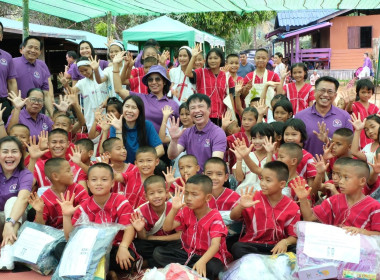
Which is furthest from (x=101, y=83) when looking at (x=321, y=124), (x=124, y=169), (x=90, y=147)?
(x=321, y=124)

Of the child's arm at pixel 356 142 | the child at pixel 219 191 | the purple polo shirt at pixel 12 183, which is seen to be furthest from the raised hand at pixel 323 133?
the purple polo shirt at pixel 12 183

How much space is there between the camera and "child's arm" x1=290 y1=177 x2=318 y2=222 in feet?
12.1

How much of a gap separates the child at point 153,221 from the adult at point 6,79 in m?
2.80

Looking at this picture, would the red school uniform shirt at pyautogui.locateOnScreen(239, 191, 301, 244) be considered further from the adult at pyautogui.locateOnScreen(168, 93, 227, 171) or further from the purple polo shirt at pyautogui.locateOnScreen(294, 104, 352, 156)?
the purple polo shirt at pyautogui.locateOnScreen(294, 104, 352, 156)

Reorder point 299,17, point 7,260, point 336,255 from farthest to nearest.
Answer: point 299,17 < point 7,260 < point 336,255

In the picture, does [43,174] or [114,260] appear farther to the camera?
[43,174]

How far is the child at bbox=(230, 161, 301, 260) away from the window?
2033cm

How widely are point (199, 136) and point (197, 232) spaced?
4.71 feet

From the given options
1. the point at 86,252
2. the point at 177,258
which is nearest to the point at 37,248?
the point at 86,252

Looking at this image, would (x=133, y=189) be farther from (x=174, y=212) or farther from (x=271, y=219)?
(x=271, y=219)

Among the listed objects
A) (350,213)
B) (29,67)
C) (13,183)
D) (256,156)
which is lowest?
(350,213)

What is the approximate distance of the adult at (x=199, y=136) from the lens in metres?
4.81

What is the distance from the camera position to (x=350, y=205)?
12.2 feet

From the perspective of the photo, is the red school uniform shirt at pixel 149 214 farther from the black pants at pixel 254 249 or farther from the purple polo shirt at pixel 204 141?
the purple polo shirt at pixel 204 141
